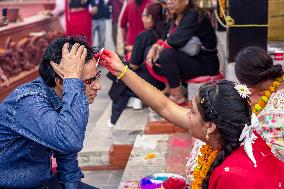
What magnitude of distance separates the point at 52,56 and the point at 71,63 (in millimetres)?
131

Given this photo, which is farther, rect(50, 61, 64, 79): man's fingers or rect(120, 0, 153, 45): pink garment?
rect(120, 0, 153, 45): pink garment

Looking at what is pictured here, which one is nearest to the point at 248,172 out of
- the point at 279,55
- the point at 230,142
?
the point at 230,142

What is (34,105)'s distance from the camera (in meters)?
2.63

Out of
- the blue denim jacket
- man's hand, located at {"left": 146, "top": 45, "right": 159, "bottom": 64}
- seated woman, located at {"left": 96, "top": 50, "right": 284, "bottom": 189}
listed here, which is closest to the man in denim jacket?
the blue denim jacket

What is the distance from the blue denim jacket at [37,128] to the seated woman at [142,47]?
A: 10.8 ft

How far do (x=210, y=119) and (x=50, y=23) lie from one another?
28.1ft

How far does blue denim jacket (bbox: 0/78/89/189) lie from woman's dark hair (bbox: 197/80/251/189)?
62cm

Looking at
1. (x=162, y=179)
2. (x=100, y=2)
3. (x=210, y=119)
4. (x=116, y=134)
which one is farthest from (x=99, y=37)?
(x=210, y=119)

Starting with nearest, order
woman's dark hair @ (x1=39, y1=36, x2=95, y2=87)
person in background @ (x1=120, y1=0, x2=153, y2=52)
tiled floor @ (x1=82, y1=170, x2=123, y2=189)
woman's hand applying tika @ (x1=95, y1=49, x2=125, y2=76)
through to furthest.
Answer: woman's dark hair @ (x1=39, y1=36, x2=95, y2=87), woman's hand applying tika @ (x1=95, y1=49, x2=125, y2=76), tiled floor @ (x1=82, y1=170, x2=123, y2=189), person in background @ (x1=120, y1=0, x2=153, y2=52)

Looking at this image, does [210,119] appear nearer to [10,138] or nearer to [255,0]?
[10,138]

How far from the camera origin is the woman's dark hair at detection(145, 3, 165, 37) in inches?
244

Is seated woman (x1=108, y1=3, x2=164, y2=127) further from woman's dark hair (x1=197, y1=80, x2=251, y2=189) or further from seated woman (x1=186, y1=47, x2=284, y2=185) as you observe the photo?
woman's dark hair (x1=197, y1=80, x2=251, y2=189)

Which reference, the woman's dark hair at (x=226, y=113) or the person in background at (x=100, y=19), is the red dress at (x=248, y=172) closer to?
the woman's dark hair at (x=226, y=113)

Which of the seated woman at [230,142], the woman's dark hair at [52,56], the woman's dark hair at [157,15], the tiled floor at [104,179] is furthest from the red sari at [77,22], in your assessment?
the seated woman at [230,142]
